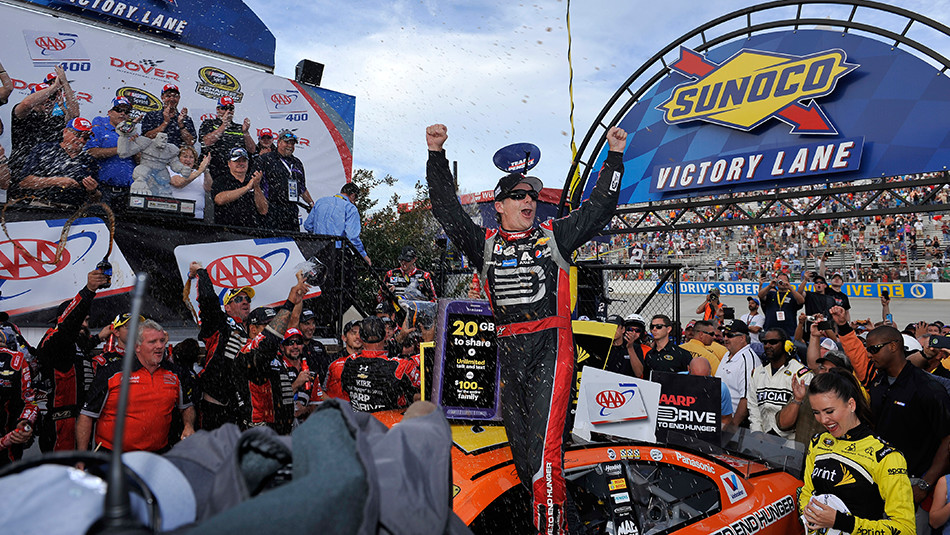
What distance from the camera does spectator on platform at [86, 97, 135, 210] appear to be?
8445 mm

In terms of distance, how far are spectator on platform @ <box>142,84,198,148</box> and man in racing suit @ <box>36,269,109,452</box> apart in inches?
208

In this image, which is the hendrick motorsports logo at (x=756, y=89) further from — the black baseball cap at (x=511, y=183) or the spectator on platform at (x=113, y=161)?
the spectator on platform at (x=113, y=161)

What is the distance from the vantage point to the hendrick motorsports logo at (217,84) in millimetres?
10234

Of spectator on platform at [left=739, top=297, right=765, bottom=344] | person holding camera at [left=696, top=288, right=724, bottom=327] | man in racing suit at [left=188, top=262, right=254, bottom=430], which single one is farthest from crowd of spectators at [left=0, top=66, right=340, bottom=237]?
spectator on platform at [left=739, top=297, right=765, bottom=344]

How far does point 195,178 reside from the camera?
356 inches

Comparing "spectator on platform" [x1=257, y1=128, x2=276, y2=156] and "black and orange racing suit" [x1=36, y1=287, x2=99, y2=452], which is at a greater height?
"spectator on platform" [x1=257, y1=128, x2=276, y2=156]

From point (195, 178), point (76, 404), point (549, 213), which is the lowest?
point (76, 404)

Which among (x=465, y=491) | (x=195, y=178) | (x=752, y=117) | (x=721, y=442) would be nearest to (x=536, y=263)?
(x=465, y=491)

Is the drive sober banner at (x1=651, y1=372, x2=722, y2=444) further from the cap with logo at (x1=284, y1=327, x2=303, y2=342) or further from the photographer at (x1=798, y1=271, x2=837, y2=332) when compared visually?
the photographer at (x1=798, y1=271, x2=837, y2=332)

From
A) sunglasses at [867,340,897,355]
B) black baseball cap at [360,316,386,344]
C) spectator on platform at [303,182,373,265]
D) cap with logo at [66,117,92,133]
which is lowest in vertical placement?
black baseball cap at [360,316,386,344]

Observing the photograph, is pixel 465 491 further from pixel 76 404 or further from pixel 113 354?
pixel 76 404

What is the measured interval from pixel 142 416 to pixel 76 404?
1.48 meters

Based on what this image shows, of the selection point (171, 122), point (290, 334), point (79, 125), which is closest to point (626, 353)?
point (290, 334)

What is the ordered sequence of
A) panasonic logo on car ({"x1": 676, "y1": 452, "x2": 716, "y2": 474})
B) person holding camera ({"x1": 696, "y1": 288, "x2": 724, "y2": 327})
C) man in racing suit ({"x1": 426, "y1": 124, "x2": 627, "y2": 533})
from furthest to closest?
person holding camera ({"x1": 696, "y1": 288, "x2": 724, "y2": 327}) → panasonic logo on car ({"x1": 676, "y1": 452, "x2": 716, "y2": 474}) → man in racing suit ({"x1": 426, "y1": 124, "x2": 627, "y2": 533})
